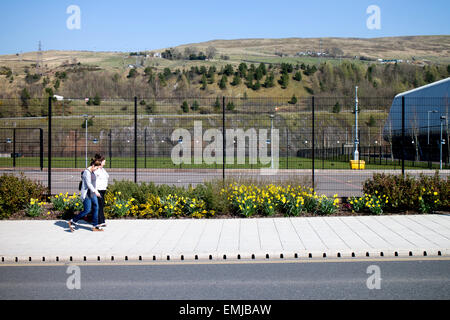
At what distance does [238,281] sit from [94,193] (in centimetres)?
484

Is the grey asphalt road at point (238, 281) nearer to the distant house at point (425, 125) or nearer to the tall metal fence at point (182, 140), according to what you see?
the tall metal fence at point (182, 140)

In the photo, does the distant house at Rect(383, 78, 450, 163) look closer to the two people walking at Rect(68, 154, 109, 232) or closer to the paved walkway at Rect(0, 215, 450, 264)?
the paved walkway at Rect(0, 215, 450, 264)

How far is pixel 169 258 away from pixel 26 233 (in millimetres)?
3947

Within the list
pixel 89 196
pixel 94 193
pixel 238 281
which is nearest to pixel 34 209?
pixel 89 196

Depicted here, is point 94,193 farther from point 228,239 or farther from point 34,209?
point 228,239

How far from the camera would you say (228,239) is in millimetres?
9297

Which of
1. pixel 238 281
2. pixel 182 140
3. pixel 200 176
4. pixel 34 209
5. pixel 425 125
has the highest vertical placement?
pixel 425 125

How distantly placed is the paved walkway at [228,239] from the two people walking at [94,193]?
0.89ft

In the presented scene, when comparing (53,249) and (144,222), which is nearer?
(53,249)

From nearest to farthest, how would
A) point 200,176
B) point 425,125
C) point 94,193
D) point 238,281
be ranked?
1. point 238,281
2. point 94,193
3. point 200,176
4. point 425,125

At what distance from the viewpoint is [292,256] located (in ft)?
26.9

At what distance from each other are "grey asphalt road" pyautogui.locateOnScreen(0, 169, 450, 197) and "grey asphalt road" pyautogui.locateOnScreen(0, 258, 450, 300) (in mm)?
10293
